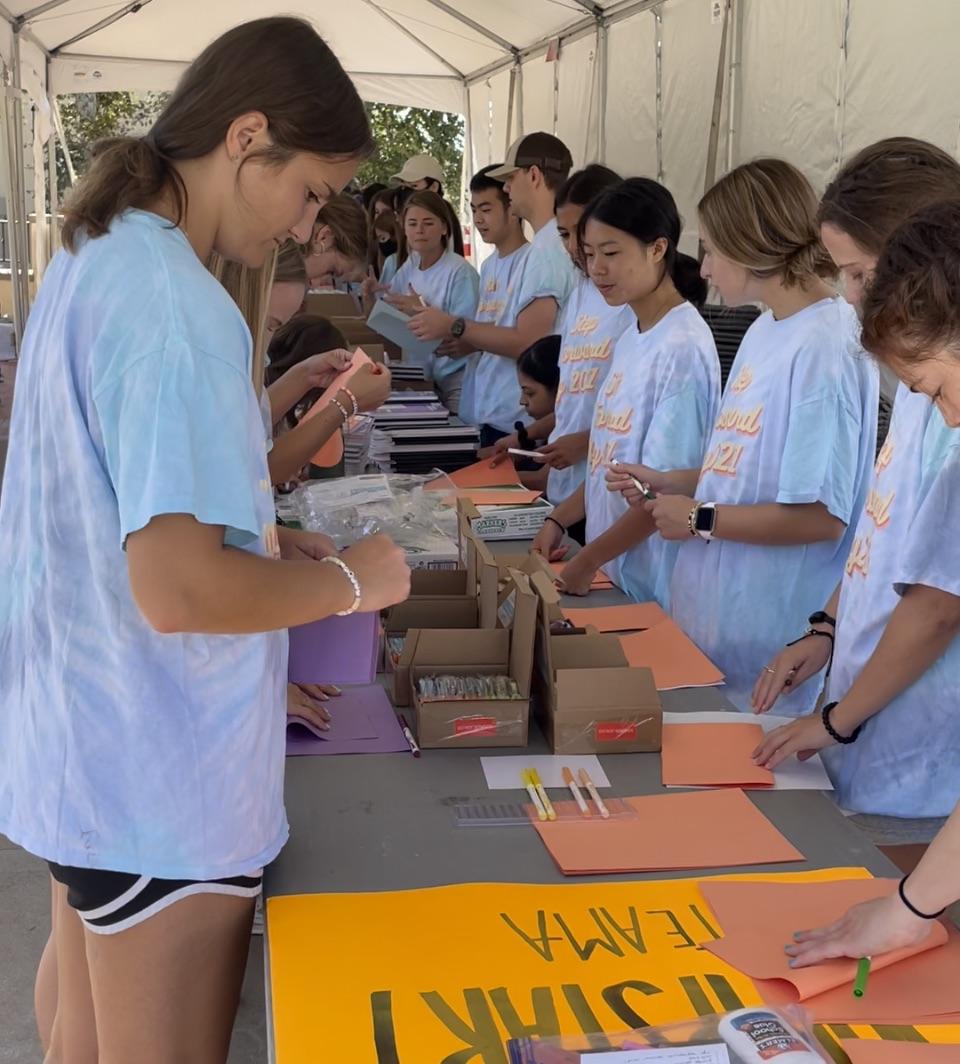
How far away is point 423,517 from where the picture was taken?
2627mm

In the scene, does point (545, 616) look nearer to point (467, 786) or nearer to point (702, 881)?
point (467, 786)

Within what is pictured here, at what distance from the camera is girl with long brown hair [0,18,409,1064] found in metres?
0.94

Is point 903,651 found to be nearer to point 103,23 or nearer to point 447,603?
point 447,603

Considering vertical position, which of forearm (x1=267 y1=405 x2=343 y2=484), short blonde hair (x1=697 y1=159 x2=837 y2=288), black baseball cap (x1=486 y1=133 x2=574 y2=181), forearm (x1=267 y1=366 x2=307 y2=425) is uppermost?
black baseball cap (x1=486 y1=133 x2=574 y2=181)

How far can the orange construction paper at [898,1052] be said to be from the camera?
97 cm

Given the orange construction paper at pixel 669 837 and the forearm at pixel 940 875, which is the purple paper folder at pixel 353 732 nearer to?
the orange construction paper at pixel 669 837

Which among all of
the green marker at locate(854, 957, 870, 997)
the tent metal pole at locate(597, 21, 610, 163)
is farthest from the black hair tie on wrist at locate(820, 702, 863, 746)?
the tent metal pole at locate(597, 21, 610, 163)

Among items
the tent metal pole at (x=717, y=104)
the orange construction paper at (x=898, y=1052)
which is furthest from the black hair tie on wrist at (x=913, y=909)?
the tent metal pole at (x=717, y=104)

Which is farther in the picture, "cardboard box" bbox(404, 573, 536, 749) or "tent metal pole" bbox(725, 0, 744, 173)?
"tent metal pole" bbox(725, 0, 744, 173)

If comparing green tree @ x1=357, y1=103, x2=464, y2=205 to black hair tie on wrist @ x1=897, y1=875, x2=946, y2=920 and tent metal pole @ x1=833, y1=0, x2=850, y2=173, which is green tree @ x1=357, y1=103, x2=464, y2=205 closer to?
tent metal pole @ x1=833, y1=0, x2=850, y2=173

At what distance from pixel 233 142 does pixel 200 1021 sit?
0.83m

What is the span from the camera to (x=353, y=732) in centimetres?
164

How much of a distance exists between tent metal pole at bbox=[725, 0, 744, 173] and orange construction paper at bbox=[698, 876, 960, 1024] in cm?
452

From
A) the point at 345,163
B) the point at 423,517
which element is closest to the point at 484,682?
the point at 345,163
